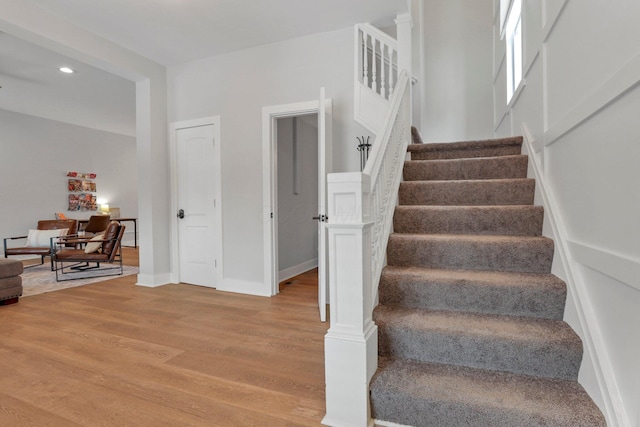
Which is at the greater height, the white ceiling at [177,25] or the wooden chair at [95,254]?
the white ceiling at [177,25]

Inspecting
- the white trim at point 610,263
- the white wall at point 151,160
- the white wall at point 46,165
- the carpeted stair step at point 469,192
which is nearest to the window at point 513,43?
the carpeted stair step at point 469,192

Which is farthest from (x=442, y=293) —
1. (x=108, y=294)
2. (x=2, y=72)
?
(x=2, y=72)

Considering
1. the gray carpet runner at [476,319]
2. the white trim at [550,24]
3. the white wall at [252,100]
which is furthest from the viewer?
the white wall at [252,100]

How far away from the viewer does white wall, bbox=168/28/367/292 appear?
141 inches

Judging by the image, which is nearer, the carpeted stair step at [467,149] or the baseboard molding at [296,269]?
the carpeted stair step at [467,149]

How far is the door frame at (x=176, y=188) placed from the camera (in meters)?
4.18

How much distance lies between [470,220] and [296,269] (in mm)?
3169

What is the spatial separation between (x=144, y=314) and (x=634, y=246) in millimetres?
3572

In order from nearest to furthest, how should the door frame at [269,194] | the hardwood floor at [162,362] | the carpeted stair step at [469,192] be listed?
1. the hardwood floor at [162,362]
2. the carpeted stair step at [469,192]
3. the door frame at [269,194]

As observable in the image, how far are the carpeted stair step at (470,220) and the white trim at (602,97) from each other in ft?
1.72

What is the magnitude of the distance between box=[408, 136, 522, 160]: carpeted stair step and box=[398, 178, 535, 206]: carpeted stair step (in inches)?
21.5

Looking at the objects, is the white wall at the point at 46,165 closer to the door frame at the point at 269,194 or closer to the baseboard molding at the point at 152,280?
the baseboard molding at the point at 152,280

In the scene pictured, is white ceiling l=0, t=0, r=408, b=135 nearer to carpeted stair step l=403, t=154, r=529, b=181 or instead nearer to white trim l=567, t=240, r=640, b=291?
carpeted stair step l=403, t=154, r=529, b=181

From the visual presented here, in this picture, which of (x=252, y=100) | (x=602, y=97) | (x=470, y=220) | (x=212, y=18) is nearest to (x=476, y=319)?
(x=470, y=220)
